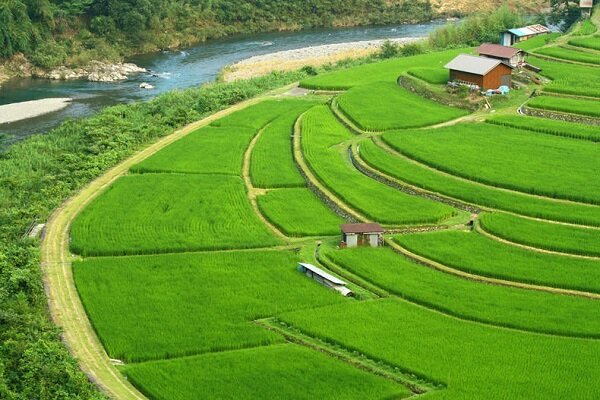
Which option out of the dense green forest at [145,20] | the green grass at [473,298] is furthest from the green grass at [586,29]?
the green grass at [473,298]

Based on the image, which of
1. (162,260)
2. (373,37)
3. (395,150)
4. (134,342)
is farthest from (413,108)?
(373,37)

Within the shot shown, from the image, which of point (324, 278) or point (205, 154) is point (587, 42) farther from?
point (324, 278)

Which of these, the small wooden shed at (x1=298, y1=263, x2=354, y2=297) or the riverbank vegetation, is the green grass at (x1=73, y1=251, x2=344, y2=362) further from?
the riverbank vegetation

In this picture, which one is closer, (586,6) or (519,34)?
(519,34)

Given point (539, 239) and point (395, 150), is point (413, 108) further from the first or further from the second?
point (539, 239)

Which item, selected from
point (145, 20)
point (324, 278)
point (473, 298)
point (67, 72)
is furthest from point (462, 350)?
point (145, 20)

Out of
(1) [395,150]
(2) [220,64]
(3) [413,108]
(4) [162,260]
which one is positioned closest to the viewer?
(4) [162,260]
